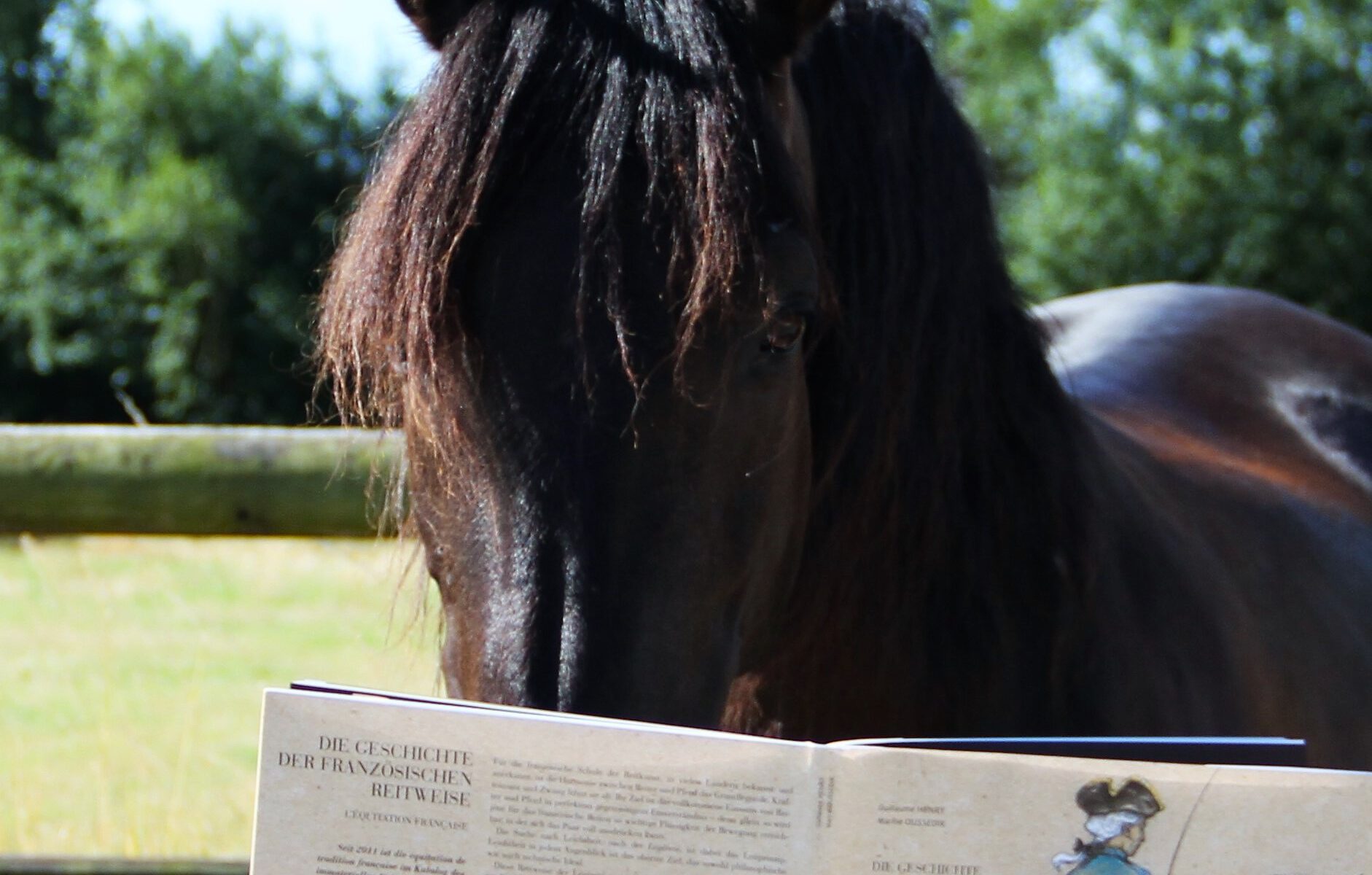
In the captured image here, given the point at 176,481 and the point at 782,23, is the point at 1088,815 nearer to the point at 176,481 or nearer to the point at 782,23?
the point at 782,23

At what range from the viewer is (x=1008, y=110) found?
2130 cm

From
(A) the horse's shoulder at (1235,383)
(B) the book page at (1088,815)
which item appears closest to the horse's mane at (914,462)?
(B) the book page at (1088,815)

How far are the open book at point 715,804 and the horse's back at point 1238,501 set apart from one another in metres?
0.69

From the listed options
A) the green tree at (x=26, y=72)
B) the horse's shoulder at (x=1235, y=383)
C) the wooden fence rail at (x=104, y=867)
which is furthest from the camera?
the green tree at (x=26, y=72)

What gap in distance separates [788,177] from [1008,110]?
69.9ft

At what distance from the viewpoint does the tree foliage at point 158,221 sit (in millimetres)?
21578

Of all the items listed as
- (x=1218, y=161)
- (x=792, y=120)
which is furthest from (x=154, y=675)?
(x=1218, y=161)

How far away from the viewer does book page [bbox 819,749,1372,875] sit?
949mm

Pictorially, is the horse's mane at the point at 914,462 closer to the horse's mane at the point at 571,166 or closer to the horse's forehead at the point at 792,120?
the horse's forehead at the point at 792,120

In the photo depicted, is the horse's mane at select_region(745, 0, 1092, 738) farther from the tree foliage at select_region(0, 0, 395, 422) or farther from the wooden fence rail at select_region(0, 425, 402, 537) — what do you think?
the tree foliage at select_region(0, 0, 395, 422)

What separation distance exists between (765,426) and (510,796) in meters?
0.50

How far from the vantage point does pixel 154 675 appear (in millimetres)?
4188

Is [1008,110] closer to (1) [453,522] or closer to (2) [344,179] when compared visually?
(2) [344,179]

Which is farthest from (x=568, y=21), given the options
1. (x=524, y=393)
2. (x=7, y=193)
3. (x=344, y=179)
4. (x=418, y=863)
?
(x=7, y=193)
